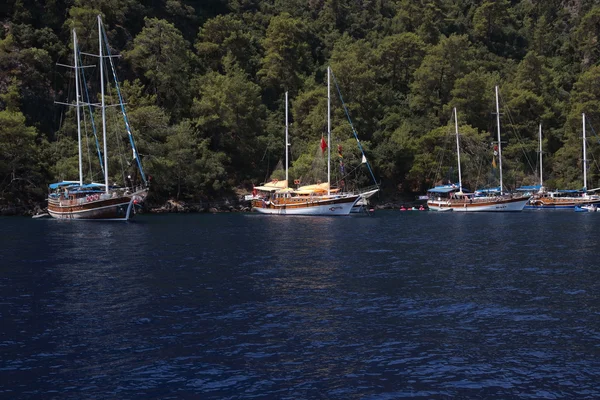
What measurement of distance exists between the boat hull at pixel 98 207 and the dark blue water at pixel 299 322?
23.6m

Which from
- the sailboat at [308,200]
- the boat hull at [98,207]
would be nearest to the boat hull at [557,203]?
the sailboat at [308,200]

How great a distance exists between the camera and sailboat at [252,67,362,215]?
80.3 metres

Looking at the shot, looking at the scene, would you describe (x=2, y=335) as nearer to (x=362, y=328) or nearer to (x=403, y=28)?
(x=362, y=328)

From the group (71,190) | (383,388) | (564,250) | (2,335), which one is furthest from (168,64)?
(383,388)

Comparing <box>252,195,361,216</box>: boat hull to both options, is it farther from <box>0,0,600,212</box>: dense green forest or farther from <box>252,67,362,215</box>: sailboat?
<box>0,0,600,212</box>: dense green forest

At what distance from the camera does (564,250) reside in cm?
4191

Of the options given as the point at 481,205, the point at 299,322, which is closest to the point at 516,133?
the point at 481,205

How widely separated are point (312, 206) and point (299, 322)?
60.4 meters

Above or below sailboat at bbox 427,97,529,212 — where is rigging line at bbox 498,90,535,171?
above

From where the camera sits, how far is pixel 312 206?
8238cm

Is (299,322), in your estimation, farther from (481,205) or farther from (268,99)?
(268,99)

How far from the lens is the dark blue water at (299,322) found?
16.1 metres

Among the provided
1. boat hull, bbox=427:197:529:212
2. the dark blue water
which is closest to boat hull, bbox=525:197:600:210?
boat hull, bbox=427:197:529:212

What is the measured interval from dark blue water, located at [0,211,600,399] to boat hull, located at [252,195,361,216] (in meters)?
36.1
